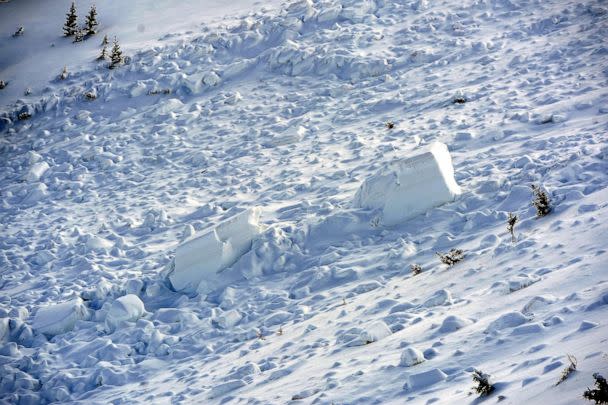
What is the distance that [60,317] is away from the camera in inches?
256

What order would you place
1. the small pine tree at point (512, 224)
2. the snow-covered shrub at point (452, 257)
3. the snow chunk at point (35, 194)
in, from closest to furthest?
the small pine tree at point (512, 224) < the snow-covered shrub at point (452, 257) < the snow chunk at point (35, 194)

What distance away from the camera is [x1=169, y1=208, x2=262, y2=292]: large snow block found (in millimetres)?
6742

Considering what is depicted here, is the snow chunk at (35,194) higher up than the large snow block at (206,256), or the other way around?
the snow chunk at (35,194)

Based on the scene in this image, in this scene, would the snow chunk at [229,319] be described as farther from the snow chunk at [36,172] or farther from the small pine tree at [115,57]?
the small pine tree at [115,57]

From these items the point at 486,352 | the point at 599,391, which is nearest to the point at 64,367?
the point at 486,352

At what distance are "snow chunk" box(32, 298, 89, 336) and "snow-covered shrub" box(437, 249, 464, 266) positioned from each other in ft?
12.4

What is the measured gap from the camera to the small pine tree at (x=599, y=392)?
87.2 inches

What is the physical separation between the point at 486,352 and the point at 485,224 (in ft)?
9.02

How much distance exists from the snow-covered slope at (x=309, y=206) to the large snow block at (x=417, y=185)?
0.48 ft

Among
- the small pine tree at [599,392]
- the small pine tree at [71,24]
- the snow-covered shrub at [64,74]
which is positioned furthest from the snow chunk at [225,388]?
the small pine tree at [71,24]

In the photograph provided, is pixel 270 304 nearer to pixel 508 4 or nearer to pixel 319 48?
pixel 319 48

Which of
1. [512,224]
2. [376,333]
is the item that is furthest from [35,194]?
[512,224]

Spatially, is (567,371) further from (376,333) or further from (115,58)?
(115,58)

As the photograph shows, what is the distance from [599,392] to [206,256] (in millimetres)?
5000
